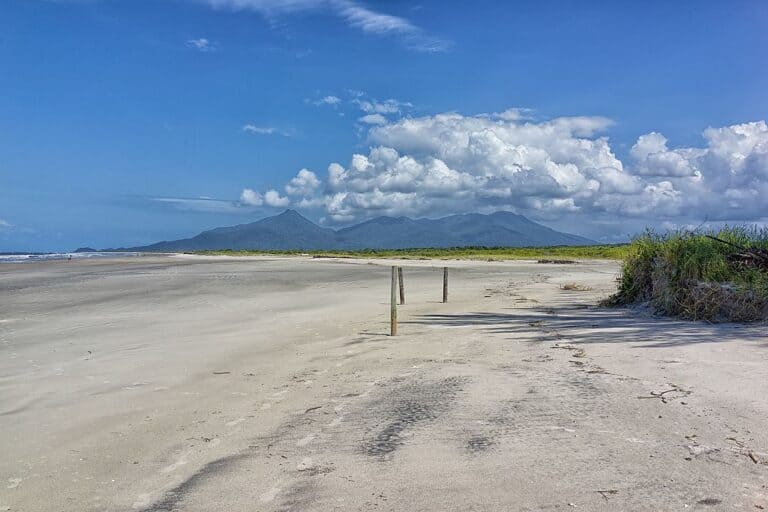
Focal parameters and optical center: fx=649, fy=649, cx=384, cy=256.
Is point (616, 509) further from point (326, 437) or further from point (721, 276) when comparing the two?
point (721, 276)

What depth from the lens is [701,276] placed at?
1424 cm

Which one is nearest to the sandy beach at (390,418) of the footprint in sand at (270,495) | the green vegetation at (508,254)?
the footprint in sand at (270,495)

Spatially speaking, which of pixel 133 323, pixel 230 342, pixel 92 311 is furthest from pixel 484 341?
pixel 92 311

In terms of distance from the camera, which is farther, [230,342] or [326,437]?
[230,342]

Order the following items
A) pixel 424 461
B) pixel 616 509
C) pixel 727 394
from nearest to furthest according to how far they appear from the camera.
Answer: pixel 616 509, pixel 424 461, pixel 727 394

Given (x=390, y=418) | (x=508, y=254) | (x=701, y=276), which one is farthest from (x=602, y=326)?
(x=508, y=254)

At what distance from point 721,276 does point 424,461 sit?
36.8ft

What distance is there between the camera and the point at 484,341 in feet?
38.1

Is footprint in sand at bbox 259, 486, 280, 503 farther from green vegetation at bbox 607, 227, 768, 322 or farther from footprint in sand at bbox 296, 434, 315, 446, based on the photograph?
green vegetation at bbox 607, 227, 768, 322

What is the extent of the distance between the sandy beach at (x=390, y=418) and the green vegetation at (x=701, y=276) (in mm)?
681

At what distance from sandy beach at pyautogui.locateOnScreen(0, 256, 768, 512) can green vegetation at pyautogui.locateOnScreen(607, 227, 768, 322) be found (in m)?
0.68

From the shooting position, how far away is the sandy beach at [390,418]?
184 inches

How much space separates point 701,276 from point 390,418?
1039 cm

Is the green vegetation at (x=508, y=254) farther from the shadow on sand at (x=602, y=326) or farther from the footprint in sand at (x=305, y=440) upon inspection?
the footprint in sand at (x=305, y=440)
